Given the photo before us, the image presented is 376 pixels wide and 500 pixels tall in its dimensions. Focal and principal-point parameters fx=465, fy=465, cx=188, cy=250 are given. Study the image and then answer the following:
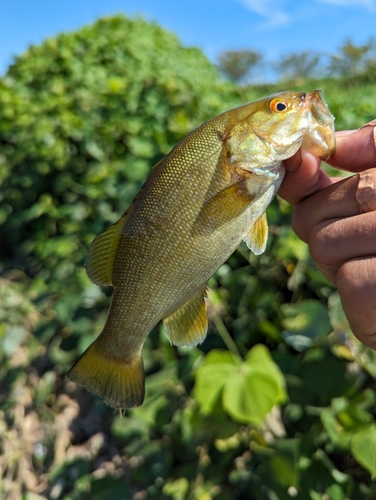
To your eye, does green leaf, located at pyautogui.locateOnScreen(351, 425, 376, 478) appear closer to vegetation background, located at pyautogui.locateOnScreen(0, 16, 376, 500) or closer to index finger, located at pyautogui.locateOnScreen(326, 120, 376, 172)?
vegetation background, located at pyautogui.locateOnScreen(0, 16, 376, 500)

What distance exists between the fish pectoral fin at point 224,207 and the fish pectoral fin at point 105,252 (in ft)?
0.68

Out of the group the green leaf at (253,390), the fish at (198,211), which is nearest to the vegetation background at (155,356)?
the green leaf at (253,390)

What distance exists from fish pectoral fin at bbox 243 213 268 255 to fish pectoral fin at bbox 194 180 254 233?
8cm

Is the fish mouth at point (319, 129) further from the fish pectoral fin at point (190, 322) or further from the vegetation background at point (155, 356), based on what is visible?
the vegetation background at point (155, 356)

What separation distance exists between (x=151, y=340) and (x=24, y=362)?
105 cm

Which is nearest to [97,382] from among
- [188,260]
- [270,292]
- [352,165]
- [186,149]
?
[188,260]

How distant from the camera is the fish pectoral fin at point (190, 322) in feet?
3.87

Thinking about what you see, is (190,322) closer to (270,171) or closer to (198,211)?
(198,211)

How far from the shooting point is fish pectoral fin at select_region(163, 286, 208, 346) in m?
1.18

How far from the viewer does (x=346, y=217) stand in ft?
3.61

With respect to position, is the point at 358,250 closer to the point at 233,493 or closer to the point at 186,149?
the point at 186,149

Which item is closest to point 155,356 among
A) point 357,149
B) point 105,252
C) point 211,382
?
point 211,382

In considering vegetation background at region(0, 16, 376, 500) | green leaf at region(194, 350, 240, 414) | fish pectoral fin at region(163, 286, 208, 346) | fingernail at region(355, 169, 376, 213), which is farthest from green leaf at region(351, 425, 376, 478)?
fingernail at region(355, 169, 376, 213)

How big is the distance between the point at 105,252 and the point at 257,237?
0.38 metres
